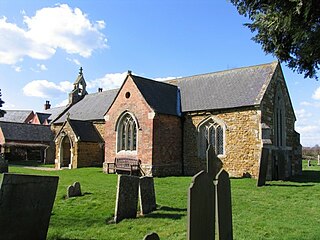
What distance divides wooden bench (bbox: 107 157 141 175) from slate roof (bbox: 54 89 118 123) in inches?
326

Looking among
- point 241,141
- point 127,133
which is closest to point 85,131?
point 127,133

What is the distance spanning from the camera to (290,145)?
80.1 feet

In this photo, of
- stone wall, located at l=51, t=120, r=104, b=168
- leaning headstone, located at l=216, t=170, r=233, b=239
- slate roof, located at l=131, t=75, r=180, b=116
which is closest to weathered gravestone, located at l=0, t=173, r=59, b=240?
leaning headstone, located at l=216, t=170, r=233, b=239

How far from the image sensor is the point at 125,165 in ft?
78.0

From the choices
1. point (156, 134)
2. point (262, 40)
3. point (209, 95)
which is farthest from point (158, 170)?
point (262, 40)

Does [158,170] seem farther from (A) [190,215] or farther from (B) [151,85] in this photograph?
(A) [190,215]

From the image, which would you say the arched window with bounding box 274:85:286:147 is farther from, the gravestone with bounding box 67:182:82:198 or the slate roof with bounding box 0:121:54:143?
the slate roof with bounding box 0:121:54:143

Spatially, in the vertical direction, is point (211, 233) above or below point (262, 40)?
below

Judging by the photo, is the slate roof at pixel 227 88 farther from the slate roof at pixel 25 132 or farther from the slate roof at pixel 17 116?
the slate roof at pixel 17 116

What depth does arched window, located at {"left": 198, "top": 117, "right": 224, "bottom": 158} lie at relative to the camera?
2233cm

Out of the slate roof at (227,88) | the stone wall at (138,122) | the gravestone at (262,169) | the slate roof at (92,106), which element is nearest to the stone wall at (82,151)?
the slate roof at (92,106)

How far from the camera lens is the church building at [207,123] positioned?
20922 millimetres

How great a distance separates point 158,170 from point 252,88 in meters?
8.68

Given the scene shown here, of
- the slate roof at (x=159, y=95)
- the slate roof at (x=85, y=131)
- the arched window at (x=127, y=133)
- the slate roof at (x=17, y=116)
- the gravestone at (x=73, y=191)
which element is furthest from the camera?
the slate roof at (x=17, y=116)
